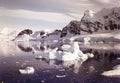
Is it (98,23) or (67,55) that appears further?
(98,23)

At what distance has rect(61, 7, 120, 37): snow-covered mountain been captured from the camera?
15679 centimetres

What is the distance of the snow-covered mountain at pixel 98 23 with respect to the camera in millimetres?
156788

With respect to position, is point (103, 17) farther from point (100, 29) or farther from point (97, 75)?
point (97, 75)

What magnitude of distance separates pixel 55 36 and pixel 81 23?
30.3m

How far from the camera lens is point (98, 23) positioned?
522 feet

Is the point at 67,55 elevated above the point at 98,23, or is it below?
above

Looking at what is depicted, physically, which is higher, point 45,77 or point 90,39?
point 45,77

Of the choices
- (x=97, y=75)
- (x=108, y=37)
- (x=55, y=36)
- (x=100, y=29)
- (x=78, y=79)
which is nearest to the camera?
(x=78, y=79)

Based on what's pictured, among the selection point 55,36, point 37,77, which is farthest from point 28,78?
point 55,36

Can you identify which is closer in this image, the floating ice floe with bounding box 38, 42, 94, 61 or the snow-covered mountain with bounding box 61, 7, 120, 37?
the floating ice floe with bounding box 38, 42, 94, 61

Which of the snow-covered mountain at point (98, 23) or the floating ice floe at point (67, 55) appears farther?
the snow-covered mountain at point (98, 23)

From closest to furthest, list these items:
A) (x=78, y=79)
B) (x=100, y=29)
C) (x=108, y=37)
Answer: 1. (x=78, y=79)
2. (x=108, y=37)
3. (x=100, y=29)

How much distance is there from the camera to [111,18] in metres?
159

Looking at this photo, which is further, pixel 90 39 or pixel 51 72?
pixel 90 39
